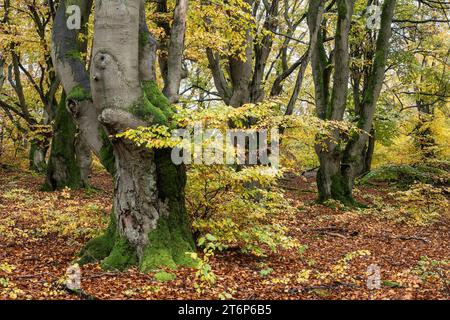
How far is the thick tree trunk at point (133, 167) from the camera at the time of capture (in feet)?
18.3

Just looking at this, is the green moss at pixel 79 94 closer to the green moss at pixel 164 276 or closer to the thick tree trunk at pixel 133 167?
the thick tree trunk at pixel 133 167

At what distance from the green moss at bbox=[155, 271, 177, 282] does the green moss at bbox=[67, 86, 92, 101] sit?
2710mm

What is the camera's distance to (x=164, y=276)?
16.9ft

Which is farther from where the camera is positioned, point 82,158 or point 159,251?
point 82,158

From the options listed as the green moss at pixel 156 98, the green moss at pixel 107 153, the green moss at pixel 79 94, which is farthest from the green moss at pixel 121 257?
the green moss at pixel 79 94

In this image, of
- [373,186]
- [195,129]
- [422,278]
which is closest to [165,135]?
[195,129]

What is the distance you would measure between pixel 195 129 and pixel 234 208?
66.0 inches

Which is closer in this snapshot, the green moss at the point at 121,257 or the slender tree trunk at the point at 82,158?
the green moss at the point at 121,257

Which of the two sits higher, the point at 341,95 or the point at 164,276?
the point at 341,95

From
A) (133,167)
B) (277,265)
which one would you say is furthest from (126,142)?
(277,265)

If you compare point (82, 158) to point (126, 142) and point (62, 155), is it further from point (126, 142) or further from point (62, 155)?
point (126, 142)

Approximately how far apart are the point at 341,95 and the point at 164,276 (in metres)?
9.52

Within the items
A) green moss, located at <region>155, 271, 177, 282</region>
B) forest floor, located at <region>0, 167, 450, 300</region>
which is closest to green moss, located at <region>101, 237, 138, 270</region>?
forest floor, located at <region>0, 167, 450, 300</region>

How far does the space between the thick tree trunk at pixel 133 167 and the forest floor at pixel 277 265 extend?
370 millimetres
